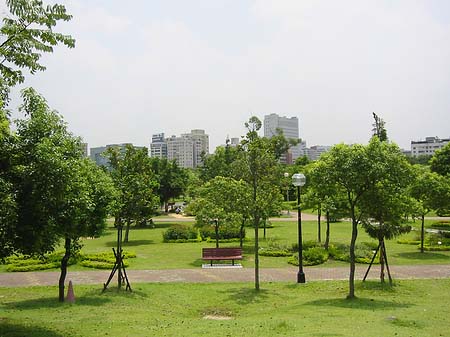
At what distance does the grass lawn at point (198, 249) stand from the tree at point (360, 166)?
9.64 metres

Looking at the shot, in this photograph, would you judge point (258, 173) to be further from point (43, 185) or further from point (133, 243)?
point (133, 243)

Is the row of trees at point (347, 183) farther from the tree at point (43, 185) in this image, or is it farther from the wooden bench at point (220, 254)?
the tree at point (43, 185)

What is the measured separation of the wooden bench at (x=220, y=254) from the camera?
77.5ft

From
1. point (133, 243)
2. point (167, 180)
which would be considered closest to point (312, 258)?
point (133, 243)

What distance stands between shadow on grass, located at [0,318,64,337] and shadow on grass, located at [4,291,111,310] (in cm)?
282

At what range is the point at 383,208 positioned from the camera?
1617 centimetres

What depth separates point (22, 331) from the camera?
415 inches

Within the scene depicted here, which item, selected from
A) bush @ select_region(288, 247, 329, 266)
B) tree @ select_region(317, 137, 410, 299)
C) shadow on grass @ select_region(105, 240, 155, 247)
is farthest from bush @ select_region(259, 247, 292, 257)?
tree @ select_region(317, 137, 410, 299)

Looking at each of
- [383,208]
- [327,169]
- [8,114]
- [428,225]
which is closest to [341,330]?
[327,169]

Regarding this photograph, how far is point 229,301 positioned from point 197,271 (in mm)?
6285

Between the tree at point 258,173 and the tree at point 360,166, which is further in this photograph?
the tree at point 258,173

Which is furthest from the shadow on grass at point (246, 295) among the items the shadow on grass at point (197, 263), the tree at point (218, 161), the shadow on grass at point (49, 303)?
the tree at point (218, 161)

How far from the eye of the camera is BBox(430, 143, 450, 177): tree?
46878 mm

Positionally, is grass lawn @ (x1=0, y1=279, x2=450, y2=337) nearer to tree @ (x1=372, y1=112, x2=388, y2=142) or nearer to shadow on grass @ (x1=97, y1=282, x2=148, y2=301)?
shadow on grass @ (x1=97, y1=282, x2=148, y2=301)
